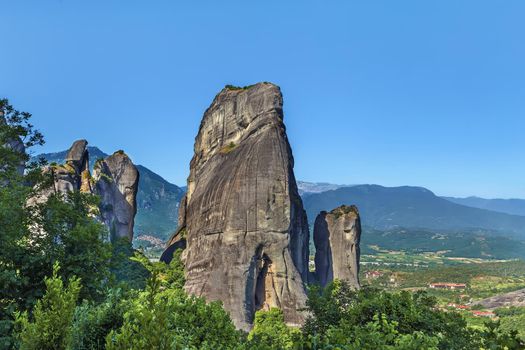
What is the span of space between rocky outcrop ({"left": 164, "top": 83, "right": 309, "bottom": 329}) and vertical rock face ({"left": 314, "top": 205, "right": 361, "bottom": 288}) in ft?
48.9

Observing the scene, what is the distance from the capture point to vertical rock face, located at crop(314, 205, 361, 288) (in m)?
71.1

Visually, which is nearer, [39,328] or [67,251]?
[39,328]

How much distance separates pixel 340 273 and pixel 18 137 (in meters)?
56.8

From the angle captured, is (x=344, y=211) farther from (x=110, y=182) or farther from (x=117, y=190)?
(x=110, y=182)

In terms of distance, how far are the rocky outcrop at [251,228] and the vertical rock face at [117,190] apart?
1723 centimetres

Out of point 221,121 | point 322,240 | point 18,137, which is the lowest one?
point 322,240

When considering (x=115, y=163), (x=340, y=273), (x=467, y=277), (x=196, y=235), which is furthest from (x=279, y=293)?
(x=467, y=277)

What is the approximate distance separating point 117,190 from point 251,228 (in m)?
30.0

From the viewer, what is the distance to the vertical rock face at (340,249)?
71125 mm

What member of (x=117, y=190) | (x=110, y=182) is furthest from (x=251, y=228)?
(x=117, y=190)

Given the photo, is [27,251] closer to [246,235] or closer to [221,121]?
[246,235]

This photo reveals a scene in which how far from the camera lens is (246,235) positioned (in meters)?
50.3

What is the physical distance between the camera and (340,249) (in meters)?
72.0

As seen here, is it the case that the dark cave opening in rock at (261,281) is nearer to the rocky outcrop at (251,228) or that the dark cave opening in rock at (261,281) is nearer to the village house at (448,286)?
the rocky outcrop at (251,228)
